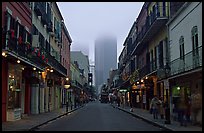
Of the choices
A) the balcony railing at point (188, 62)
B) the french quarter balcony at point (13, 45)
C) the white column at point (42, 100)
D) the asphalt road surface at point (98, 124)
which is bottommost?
the asphalt road surface at point (98, 124)

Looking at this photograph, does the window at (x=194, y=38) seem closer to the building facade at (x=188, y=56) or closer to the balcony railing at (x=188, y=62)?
the building facade at (x=188, y=56)

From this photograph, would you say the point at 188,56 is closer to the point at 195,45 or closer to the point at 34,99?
the point at 195,45

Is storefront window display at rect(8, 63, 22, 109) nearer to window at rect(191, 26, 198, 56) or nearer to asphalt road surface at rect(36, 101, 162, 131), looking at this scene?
asphalt road surface at rect(36, 101, 162, 131)

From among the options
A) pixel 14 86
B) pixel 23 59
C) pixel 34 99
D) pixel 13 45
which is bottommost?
pixel 34 99

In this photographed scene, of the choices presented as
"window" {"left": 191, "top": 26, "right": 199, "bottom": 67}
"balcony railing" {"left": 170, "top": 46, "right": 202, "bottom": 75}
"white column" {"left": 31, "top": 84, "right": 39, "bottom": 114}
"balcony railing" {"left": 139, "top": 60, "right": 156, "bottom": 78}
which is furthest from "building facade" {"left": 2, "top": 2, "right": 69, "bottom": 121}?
"window" {"left": 191, "top": 26, "right": 199, "bottom": 67}

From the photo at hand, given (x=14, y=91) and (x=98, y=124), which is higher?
(x=14, y=91)

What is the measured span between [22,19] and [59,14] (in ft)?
69.2

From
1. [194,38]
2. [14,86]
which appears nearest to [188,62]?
[194,38]

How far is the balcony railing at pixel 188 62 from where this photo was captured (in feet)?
56.0

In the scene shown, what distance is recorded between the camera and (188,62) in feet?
62.1

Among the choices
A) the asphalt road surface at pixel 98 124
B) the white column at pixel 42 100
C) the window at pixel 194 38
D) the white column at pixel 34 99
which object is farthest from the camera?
the white column at pixel 42 100

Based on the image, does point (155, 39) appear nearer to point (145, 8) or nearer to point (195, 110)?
point (145, 8)

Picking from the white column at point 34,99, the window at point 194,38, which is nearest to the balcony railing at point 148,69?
the white column at point 34,99

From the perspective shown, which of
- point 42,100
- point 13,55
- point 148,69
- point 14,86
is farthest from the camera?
point 148,69
